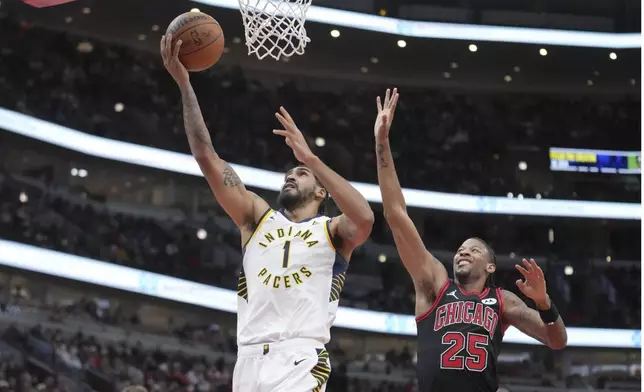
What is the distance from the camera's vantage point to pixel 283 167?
76.7ft

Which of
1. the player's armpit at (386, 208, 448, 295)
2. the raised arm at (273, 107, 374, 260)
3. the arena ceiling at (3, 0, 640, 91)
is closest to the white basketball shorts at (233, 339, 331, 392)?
the raised arm at (273, 107, 374, 260)

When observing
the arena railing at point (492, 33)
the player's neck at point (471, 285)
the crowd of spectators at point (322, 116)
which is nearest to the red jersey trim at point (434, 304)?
the player's neck at point (471, 285)

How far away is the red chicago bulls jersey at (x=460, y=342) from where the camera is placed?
5840 mm

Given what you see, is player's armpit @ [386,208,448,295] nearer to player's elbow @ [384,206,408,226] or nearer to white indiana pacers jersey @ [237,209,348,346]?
player's elbow @ [384,206,408,226]

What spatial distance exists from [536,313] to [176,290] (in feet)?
52.4

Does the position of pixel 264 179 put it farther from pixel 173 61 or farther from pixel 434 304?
pixel 173 61

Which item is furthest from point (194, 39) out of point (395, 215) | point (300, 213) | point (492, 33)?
point (492, 33)

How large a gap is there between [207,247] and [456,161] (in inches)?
264

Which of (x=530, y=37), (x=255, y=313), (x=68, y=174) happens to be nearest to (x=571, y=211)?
(x=530, y=37)

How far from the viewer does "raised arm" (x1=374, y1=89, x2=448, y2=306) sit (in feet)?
18.1

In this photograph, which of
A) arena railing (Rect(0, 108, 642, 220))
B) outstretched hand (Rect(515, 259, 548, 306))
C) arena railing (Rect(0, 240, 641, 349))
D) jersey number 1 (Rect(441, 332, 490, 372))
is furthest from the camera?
arena railing (Rect(0, 108, 642, 220))

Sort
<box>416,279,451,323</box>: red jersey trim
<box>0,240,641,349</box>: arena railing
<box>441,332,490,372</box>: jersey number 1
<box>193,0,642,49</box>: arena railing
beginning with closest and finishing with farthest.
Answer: <box>441,332,490,372</box>: jersey number 1 → <box>416,279,451,323</box>: red jersey trim → <box>0,240,641,349</box>: arena railing → <box>193,0,642,49</box>: arena railing

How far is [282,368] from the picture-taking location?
4.89 m

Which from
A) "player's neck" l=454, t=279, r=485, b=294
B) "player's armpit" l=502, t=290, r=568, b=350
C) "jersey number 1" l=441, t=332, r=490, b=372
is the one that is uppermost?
"player's neck" l=454, t=279, r=485, b=294
